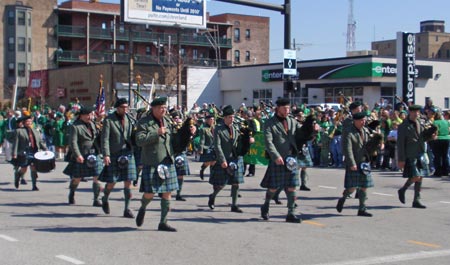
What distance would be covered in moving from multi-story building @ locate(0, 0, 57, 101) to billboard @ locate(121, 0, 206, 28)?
3578 cm

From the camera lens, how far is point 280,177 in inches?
404

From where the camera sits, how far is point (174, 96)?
4881cm

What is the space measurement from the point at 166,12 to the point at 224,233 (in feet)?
104

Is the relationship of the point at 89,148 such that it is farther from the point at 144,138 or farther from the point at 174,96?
the point at 174,96

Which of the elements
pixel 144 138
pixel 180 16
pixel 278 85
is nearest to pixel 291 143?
pixel 144 138

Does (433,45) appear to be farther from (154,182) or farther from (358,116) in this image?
(154,182)

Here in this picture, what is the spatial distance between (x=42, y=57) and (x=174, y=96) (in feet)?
96.1

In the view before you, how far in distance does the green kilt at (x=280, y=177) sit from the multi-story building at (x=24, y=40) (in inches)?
2527

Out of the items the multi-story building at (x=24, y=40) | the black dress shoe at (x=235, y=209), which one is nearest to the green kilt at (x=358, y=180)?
the black dress shoe at (x=235, y=209)

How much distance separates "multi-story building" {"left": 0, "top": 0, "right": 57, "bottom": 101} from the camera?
7075cm

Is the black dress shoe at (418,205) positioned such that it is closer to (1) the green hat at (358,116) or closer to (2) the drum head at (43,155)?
(1) the green hat at (358,116)

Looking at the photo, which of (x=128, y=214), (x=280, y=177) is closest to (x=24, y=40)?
(x=128, y=214)

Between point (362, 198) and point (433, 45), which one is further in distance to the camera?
point (433, 45)

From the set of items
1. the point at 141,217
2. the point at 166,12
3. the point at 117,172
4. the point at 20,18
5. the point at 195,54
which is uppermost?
the point at 20,18
